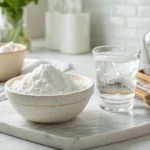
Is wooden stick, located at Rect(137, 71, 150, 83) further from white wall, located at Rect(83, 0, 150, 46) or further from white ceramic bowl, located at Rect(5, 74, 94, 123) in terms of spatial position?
white wall, located at Rect(83, 0, 150, 46)

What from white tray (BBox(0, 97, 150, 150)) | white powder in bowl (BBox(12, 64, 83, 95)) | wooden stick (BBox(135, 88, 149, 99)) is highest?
white powder in bowl (BBox(12, 64, 83, 95))

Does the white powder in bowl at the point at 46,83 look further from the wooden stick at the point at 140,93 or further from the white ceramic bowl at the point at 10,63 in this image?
the white ceramic bowl at the point at 10,63

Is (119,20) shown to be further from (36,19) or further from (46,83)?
(46,83)

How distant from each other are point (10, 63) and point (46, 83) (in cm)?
45

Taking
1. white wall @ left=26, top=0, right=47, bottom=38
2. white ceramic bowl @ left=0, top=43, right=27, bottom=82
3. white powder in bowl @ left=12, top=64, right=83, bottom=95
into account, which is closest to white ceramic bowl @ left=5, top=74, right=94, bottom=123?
white powder in bowl @ left=12, top=64, right=83, bottom=95

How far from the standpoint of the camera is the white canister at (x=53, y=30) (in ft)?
6.85

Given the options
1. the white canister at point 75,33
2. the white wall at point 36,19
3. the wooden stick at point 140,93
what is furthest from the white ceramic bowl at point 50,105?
the white wall at point 36,19

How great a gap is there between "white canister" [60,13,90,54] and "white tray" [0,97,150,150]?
81 cm

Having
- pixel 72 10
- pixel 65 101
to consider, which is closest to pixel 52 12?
pixel 72 10

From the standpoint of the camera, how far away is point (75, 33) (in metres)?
2.02

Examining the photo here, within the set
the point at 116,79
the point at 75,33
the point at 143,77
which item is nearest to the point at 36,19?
the point at 75,33

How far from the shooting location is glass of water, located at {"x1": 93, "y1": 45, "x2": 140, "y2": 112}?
1222 mm

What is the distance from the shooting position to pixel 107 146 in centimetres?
108

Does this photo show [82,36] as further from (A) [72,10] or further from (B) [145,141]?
(B) [145,141]
